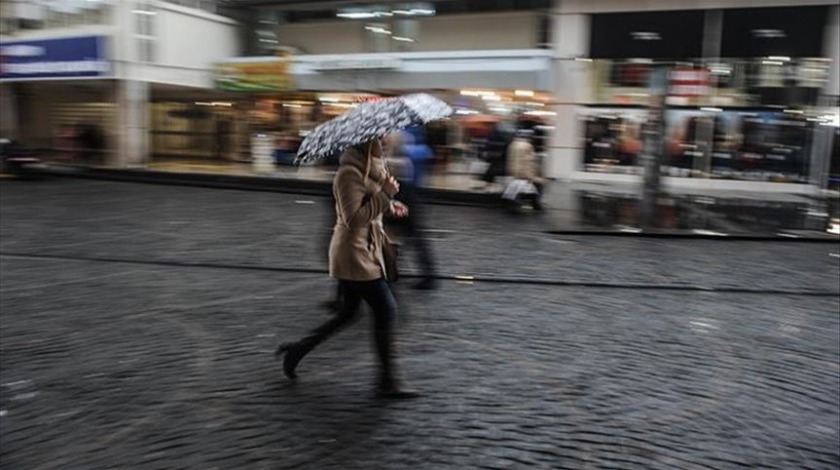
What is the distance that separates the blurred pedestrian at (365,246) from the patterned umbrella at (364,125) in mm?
140

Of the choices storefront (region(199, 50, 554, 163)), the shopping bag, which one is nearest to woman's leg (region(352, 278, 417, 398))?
the shopping bag

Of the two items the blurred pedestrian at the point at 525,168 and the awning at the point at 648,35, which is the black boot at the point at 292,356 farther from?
the awning at the point at 648,35

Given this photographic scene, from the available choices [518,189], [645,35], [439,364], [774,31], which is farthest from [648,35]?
[439,364]

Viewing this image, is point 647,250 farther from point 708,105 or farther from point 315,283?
point 708,105

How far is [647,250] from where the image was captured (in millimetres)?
9289

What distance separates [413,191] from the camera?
664 centimetres

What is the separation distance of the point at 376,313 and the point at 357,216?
0.59 metres

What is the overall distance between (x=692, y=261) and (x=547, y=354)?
4.35 m

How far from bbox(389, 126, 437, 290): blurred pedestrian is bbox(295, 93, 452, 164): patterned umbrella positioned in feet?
7.64

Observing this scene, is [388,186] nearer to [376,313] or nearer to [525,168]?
[376,313]

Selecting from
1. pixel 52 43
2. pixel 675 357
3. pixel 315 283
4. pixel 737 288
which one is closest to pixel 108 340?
pixel 315 283

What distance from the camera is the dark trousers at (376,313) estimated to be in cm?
402

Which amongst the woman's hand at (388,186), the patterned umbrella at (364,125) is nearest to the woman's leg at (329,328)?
the woman's hand at (388,186)

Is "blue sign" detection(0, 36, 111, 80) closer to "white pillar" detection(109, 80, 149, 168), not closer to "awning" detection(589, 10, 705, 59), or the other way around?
"white pillar" detection(109, 80, 149, 168)
